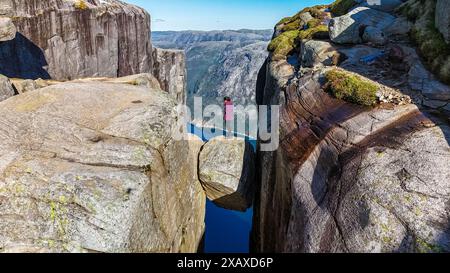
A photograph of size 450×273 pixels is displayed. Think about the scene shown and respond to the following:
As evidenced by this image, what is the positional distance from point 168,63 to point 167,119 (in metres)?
52.4

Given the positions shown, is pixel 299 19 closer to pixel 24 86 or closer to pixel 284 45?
pixel 284 45

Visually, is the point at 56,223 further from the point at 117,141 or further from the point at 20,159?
the point at 117,141

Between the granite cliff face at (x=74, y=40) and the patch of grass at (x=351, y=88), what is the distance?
32.0m

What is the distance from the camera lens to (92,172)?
10680mm

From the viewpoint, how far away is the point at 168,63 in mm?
64250

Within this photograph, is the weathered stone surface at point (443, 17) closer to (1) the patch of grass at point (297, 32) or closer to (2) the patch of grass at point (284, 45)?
(1) the patch of grass at point (297, 32)

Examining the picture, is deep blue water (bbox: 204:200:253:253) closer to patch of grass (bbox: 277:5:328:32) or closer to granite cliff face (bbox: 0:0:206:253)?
granite cliff face (bbox: 0:0:206:253)

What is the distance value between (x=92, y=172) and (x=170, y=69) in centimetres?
5701

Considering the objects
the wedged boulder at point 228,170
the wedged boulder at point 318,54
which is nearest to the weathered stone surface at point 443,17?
the wedged boulder at point 318,54

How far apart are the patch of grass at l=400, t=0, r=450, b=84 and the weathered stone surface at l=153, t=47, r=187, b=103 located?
4839 cm

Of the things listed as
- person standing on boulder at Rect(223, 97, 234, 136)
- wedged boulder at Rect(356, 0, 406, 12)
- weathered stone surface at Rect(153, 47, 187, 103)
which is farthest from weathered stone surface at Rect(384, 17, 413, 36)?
weathered stone surface at Rect(153, 47, 187, 103)

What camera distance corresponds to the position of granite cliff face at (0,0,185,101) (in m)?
36.5
